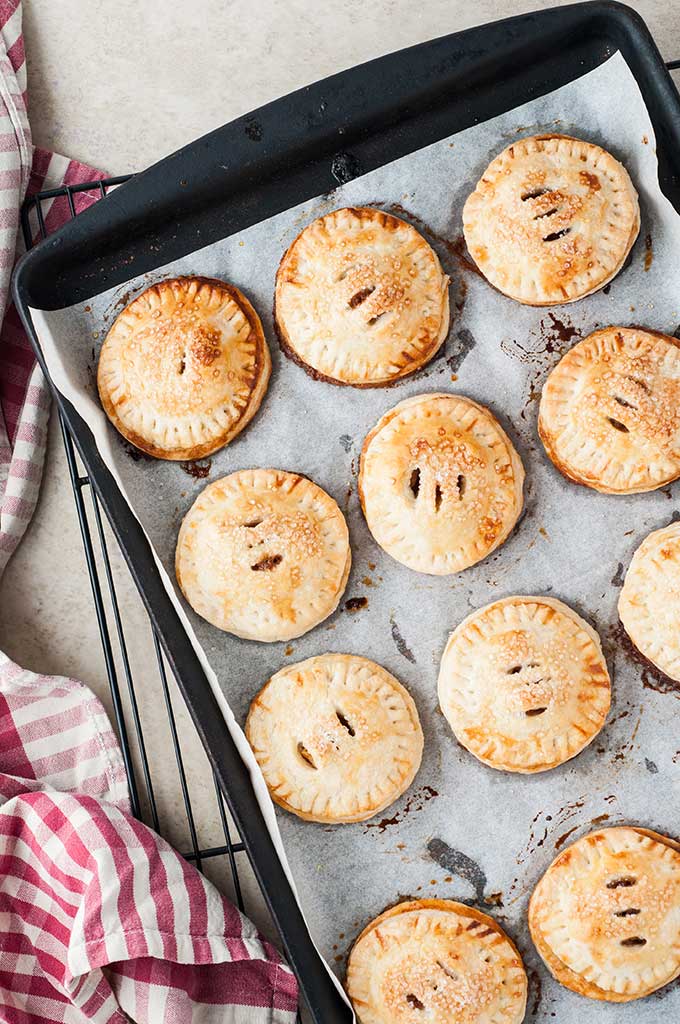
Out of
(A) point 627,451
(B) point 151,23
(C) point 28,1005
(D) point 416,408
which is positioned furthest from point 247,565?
(B) point 151,23

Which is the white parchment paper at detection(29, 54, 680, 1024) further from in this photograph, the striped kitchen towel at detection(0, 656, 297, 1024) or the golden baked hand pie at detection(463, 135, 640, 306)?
the striped kitchen towel at detection(0, 656, 297, 1024)

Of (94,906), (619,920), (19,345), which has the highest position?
(19,345)

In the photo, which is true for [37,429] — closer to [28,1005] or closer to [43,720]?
[43,720]

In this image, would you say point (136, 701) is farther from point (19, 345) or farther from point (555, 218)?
point (555, 218)

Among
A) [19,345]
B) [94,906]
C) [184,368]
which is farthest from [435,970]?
[19,345]

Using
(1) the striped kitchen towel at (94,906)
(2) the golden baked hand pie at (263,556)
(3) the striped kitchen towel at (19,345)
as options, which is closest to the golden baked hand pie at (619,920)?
(1) the striped kitchen towel at (94,906)

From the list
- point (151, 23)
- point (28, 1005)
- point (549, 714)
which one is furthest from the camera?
point (151, 23)
